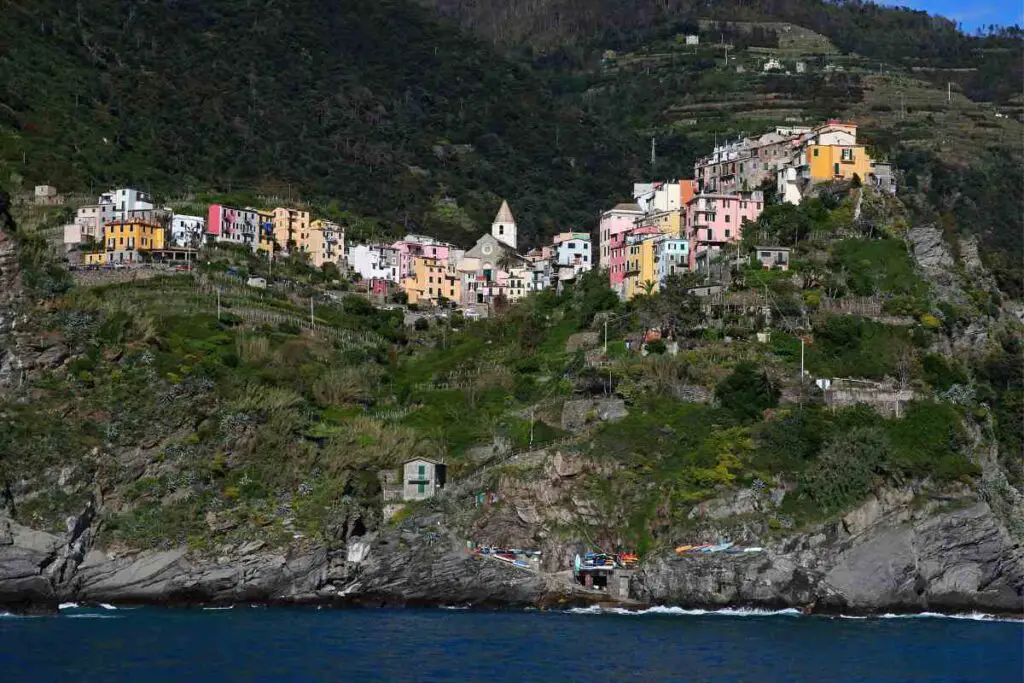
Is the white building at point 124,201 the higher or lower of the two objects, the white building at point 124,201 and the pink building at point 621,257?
the higher

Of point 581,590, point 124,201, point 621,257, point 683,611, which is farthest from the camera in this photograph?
point 124,201

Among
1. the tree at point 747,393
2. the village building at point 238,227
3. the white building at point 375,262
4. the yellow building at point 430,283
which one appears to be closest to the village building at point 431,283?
the yellow building at point 430,283

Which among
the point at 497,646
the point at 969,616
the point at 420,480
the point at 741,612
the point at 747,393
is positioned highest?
the point at 747,393

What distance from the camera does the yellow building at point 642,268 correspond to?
9481 cm

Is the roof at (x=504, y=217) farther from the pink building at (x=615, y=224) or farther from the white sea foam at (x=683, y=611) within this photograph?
the white sea foam at (x=683, y=611)

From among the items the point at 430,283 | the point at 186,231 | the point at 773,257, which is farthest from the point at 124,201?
the point at 773,257

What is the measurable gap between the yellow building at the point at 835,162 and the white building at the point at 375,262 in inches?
1290

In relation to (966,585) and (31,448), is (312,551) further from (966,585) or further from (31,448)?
(966,585)

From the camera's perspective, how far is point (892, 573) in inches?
2795

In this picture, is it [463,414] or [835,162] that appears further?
[835,162]

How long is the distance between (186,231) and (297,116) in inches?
2356

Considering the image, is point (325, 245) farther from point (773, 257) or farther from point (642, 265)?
point (773, 257)

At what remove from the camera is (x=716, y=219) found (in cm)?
9394

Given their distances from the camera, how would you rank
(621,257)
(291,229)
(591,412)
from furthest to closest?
1. (291,229)
2. (621,257)
3. (591,412)
